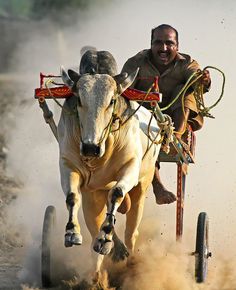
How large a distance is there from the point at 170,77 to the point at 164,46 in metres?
0.30

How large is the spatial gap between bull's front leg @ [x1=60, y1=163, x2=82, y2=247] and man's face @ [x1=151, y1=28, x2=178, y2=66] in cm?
195

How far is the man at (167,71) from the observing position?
10281mm

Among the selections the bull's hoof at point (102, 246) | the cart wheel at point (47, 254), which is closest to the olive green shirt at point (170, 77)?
the cart wheel at point (47, 254)

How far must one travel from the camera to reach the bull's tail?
972cm

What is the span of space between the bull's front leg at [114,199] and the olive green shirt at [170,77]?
148 centimetres

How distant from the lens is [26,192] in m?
13.5

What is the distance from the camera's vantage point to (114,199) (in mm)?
8656

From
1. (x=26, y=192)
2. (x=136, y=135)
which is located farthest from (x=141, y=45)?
(x=136, y=135)

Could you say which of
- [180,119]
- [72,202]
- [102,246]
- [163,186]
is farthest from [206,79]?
[102,246]

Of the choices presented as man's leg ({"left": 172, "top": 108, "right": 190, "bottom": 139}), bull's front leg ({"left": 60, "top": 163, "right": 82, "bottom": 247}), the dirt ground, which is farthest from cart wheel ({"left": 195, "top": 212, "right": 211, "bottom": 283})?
the dirt ground

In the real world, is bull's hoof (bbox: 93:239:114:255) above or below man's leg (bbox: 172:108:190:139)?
below

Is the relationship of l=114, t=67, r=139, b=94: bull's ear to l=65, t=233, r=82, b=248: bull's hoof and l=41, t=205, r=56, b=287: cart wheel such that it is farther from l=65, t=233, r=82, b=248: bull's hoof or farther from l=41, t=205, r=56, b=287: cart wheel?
l=41, t=205, r=56, b=287: cart wheel

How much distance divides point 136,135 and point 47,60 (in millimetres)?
13305

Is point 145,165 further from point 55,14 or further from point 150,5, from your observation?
point 55,14
